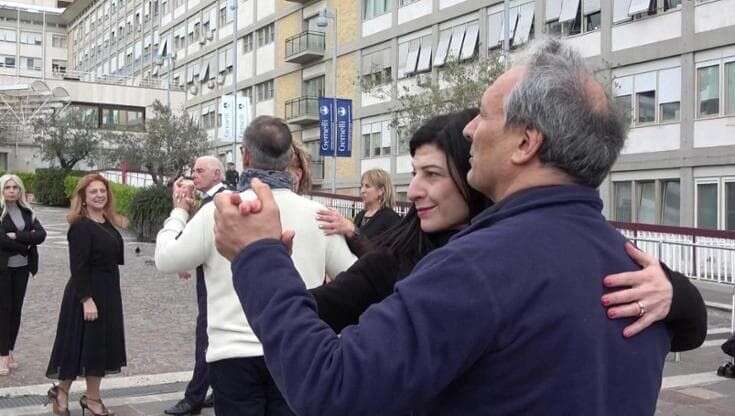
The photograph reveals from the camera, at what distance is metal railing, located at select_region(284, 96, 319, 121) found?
4100 centimetres

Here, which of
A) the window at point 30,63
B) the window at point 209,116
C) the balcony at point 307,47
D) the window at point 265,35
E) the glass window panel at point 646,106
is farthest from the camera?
the window at point 30,63

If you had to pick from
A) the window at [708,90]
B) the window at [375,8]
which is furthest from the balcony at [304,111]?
the window at [708,90]

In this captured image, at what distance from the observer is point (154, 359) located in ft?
28.8

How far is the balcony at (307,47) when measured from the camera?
4038 centimetres

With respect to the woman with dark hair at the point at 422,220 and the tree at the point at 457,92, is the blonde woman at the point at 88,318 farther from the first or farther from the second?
the tree at the point at 457,92

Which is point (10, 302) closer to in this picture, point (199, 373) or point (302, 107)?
point (199, 373)

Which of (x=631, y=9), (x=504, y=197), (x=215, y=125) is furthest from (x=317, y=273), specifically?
(x=215, y=125)

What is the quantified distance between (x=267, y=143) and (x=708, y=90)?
21070 mm

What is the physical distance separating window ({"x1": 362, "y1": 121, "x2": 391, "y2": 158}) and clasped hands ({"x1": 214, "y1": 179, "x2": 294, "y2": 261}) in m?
33.4

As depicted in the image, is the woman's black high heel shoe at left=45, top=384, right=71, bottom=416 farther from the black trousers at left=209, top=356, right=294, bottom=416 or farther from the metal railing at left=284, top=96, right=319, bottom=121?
the metal railing at left=284, top=96, right=319, bottom=121

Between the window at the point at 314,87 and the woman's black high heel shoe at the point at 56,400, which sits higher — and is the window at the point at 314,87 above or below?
above

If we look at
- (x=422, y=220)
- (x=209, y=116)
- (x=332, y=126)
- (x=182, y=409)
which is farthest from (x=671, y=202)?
(x=209, y=116)

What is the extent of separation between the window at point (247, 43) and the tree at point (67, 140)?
10.9 m

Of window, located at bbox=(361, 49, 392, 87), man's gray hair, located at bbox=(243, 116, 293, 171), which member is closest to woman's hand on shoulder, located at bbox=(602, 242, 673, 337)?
man's gray hair, located at bbox=(243, 116, 293, 171)
